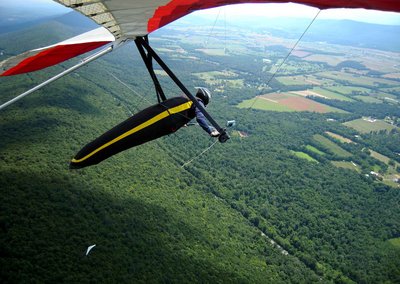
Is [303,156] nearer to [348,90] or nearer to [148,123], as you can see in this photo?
[148,123]

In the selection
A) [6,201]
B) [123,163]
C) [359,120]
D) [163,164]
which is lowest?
[359,120]

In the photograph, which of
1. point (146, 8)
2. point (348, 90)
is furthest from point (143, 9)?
point (348, 90)

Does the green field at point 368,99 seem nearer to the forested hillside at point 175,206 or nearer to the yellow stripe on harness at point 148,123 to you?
the forested hillside at point 175,206

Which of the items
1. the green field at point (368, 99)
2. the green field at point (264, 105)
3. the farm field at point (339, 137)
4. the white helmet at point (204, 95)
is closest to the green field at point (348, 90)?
the green field at point (368, 99)

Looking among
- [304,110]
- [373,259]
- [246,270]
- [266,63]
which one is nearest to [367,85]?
[266,63]

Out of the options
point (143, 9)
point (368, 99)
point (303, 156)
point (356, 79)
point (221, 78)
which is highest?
point (143, 9)

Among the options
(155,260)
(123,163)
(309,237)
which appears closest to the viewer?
(155,260)

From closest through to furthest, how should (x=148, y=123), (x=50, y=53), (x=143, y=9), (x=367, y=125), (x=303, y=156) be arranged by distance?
(x=143, y=9) < (x=148, y=123) < (x=50, y=53) < (x=303, y=156) < (x=367, y=125)

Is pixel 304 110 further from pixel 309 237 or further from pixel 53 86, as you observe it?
pixel 53 86
